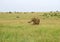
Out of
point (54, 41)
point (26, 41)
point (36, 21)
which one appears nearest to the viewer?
point (26, 41)

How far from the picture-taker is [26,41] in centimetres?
1258

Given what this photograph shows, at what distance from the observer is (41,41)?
526 inches

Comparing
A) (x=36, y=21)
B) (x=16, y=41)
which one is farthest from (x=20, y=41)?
(x=36, y=21)

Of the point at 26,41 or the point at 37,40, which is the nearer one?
the point at 26,41

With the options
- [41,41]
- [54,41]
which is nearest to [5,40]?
[41,41]

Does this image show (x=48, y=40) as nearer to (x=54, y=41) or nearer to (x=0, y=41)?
(x=54, y=41)

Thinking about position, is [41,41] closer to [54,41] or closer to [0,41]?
[54,41]

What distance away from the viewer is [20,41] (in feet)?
41.9

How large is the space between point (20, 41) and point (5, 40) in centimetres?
105

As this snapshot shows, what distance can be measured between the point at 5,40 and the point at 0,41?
0.55 m

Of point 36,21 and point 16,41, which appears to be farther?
point 36,21

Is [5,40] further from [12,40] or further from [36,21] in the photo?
[36,21]

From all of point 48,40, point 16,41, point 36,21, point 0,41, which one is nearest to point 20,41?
point 16,41

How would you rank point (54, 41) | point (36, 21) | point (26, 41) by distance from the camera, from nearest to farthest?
point (26, 41), point (54, 41), point (36, 21)
